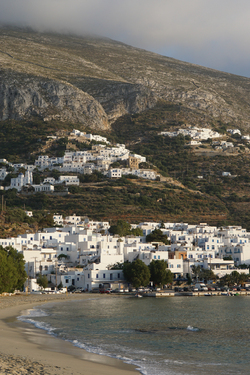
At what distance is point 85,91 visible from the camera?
16375cm

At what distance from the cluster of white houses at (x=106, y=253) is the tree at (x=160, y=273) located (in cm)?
259

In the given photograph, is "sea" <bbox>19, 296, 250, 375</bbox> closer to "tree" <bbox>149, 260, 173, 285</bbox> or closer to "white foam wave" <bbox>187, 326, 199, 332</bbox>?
"white foam wave" <bbox>187, 326, 199, 332</bbox>

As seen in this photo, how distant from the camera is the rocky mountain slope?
5463 inches

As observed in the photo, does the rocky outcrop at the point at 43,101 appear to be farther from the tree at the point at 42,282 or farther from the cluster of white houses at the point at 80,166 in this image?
the tree at the point at 42,282

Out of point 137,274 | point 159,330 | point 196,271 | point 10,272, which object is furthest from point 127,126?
point 159,330

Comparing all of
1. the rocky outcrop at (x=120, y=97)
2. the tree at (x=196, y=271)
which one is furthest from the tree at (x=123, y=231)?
the rocky outcrop at (x=120, y=97)

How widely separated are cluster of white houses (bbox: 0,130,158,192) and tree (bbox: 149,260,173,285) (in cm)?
5292

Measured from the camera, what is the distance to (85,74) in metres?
175

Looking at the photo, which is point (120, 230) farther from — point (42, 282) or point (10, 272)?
point (10, 272)

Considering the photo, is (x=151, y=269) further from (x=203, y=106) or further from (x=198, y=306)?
(x=203, y=106)

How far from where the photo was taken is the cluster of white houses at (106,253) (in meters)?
55.1

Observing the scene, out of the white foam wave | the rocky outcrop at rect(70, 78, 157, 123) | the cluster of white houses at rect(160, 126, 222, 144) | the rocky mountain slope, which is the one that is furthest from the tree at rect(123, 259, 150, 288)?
the rocky outcrop at rect(70, 78, 157, 123)

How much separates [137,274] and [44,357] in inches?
1330

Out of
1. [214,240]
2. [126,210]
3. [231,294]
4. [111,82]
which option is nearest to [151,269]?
[231,294]
